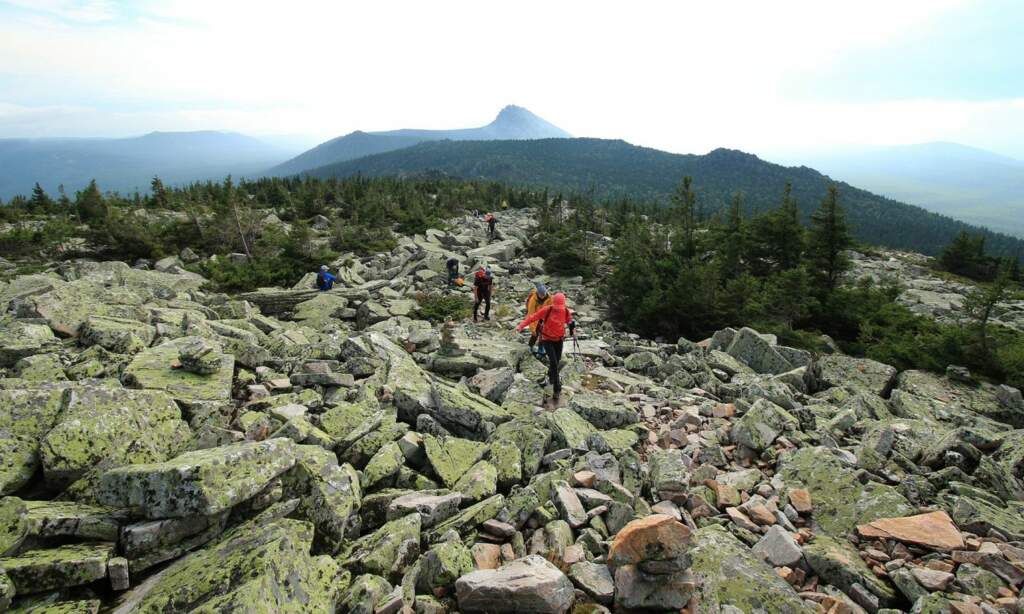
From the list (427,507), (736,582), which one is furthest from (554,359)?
(736,582)

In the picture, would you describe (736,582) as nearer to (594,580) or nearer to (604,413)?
(594,580)

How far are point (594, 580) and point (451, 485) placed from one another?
91.9 inches

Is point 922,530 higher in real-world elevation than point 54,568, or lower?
lower

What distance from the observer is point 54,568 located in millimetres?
3744

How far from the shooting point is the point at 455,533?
492 cm

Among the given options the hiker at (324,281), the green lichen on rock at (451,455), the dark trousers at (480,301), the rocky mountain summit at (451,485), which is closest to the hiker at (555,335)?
the rocky mountain summit at (451,485)

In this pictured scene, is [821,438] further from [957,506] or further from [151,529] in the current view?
[151,529]

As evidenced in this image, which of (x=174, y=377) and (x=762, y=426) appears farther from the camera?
(x=762, y=426)

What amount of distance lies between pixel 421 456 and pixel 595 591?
319 cm

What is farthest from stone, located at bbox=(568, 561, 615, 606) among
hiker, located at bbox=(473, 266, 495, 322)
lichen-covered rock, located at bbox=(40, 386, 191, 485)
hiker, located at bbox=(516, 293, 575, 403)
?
hiker, located at bbox=(473, 266, 495, 322)

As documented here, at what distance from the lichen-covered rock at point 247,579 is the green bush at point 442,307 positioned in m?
12.2

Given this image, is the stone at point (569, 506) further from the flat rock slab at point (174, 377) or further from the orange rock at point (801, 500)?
the flat rock slab at point (174, 377)

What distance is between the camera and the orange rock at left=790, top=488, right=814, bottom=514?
5.90m

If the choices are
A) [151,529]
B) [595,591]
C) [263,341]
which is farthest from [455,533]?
[263,341]
